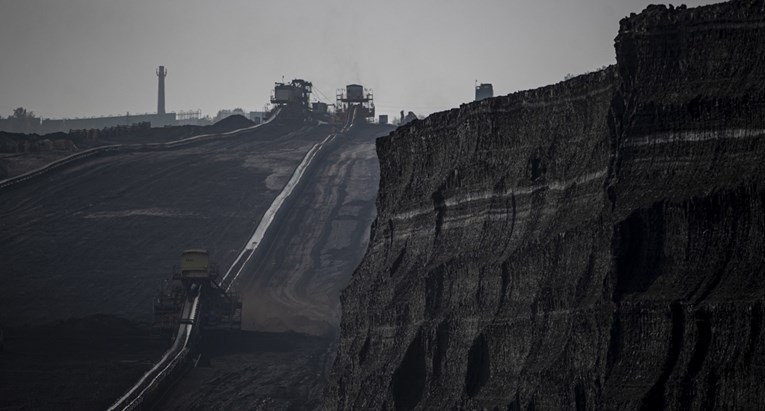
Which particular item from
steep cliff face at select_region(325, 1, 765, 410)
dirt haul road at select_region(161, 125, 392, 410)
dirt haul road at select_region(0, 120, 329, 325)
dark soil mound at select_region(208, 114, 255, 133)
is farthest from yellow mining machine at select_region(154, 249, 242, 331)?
dark soil mound at select_region(208, 114, 255, 133)

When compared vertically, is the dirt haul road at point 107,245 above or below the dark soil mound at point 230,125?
below

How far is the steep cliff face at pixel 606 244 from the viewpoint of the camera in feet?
121

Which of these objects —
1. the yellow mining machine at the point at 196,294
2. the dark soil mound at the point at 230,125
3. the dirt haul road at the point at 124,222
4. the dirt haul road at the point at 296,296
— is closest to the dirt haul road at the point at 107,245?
the dirt haul road at the point at 124,222

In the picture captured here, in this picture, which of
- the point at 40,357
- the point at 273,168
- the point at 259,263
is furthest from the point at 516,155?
the point at 273,168

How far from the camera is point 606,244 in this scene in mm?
40875

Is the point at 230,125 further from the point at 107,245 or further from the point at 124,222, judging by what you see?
the point at 107,245

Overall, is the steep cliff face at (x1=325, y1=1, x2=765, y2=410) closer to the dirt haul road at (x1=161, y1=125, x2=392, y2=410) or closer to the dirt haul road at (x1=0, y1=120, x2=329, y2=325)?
the dirt haul road at (x1=161, y1=125, x2=392, y2=410)

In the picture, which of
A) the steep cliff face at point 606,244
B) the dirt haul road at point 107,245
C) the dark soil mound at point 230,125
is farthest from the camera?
the dark soil mound at point 230,125

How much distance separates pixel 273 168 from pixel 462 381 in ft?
334

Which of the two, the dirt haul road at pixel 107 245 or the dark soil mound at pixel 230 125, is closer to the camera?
the dirt haul road at pixel 107 245

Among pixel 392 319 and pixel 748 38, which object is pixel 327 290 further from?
pixel 748 38

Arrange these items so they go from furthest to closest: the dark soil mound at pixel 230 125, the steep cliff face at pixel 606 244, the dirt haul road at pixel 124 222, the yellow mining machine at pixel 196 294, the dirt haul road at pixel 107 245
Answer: the dark soil mound at pixel 230 125, the dirt haul road at pixel 124 222, the yellow mining machine at pixel 196 294, the dirt haul road at pixel 107 245, the steep cliff face at pixel 606 244

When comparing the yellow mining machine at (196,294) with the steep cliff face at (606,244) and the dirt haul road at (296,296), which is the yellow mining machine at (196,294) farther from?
the steep cliff face at (606,244)

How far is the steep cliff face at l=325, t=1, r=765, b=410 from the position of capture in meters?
37.0
